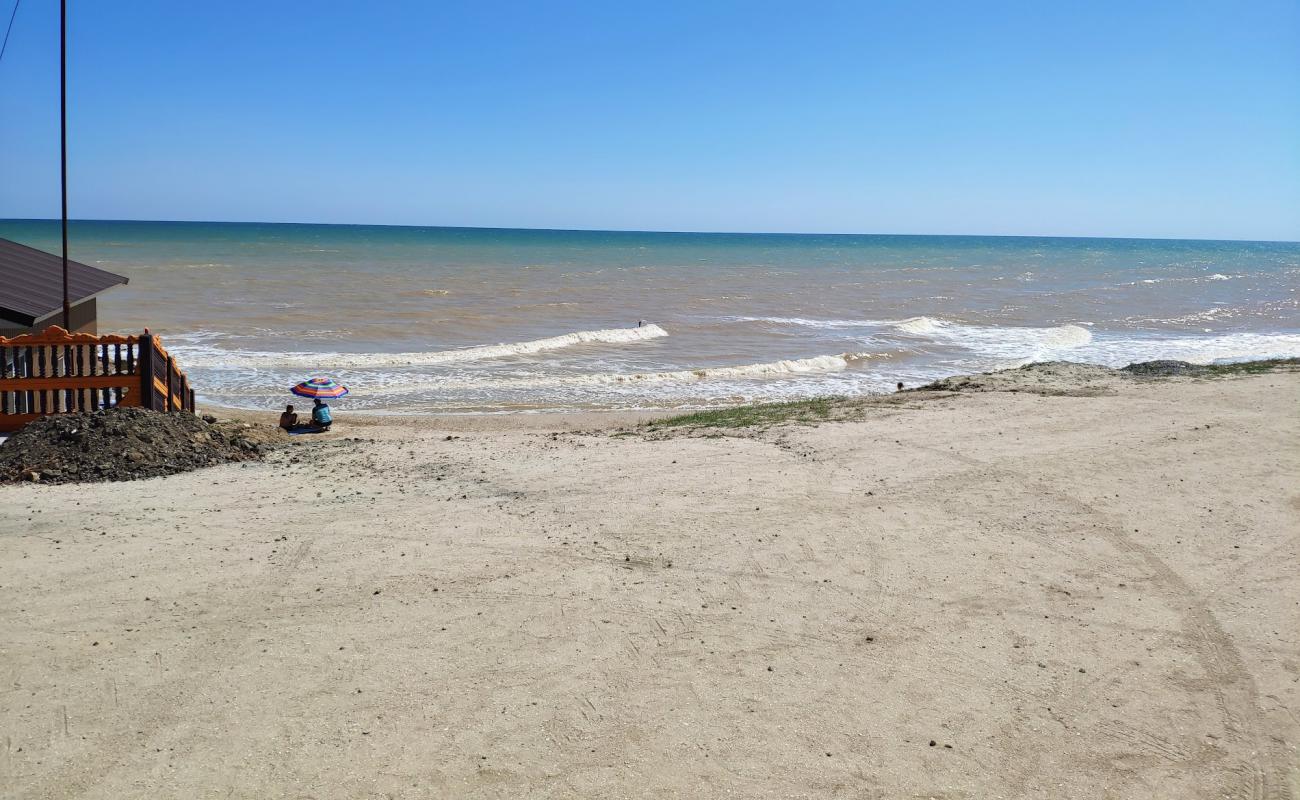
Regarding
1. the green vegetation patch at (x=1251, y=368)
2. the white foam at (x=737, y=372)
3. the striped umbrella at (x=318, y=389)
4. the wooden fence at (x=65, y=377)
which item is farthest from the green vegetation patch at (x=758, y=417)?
the green vegetation patch at (x=1251, y=368)

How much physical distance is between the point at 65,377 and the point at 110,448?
200 cm

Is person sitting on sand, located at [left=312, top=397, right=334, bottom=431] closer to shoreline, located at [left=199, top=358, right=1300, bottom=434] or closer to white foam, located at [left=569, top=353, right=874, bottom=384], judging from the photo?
shoreline, located at [left=199, top=358, right=1300, bottom=434]

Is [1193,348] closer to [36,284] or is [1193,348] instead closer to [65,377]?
[65,377]

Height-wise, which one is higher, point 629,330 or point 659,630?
point 629,330

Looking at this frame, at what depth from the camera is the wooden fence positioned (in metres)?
11.1

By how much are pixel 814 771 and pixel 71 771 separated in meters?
3.75

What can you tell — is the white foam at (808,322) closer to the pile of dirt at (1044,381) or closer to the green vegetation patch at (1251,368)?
the pile of dirt at (1044,381)

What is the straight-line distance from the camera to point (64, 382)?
1124 cm

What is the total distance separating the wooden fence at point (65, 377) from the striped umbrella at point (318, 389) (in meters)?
3.02

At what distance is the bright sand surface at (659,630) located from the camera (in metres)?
4.88

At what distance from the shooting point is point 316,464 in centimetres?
1082

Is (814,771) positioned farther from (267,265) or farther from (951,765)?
(267,265)

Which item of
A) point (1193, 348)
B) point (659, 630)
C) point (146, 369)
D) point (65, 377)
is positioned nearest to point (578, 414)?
point (146, 369)

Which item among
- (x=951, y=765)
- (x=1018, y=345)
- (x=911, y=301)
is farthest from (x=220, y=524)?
(x=911, y=301)
